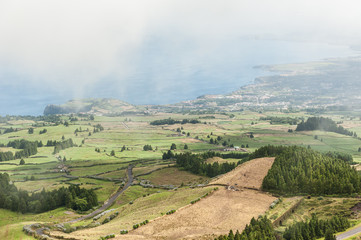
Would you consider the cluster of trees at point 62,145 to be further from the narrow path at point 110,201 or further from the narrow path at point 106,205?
the narrow path at point 110,201

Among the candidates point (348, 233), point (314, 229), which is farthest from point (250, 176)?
point (348, 233)

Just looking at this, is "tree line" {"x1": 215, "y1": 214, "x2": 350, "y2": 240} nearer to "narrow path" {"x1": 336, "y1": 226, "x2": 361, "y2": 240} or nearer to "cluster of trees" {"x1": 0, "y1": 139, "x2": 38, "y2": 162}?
"narrow path" {"x1": 336, "y1": 226, "x2": 361, "y2": 240}

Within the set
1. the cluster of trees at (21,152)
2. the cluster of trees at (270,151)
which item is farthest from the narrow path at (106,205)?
the cluster of trees at (21,152)

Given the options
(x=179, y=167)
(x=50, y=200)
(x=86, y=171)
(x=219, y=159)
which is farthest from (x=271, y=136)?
(x=50, y=200)

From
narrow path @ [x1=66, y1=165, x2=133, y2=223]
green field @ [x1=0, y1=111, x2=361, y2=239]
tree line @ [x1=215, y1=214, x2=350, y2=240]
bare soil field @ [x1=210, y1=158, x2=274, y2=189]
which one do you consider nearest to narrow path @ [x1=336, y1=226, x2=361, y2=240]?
tree line @ [x1=215, y1=214, x2=350, y2=240]

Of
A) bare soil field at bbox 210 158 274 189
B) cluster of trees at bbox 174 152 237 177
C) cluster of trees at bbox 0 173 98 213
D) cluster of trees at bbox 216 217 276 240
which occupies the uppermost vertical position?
bare soil field at bbox 210 158 274 189

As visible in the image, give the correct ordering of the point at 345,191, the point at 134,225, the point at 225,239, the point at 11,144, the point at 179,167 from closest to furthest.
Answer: the point at 225,239
the point at 134,225
the point at 345,191
the point at 179,167
the point at 11,144

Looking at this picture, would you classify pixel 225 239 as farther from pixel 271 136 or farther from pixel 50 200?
pixel 271 136
